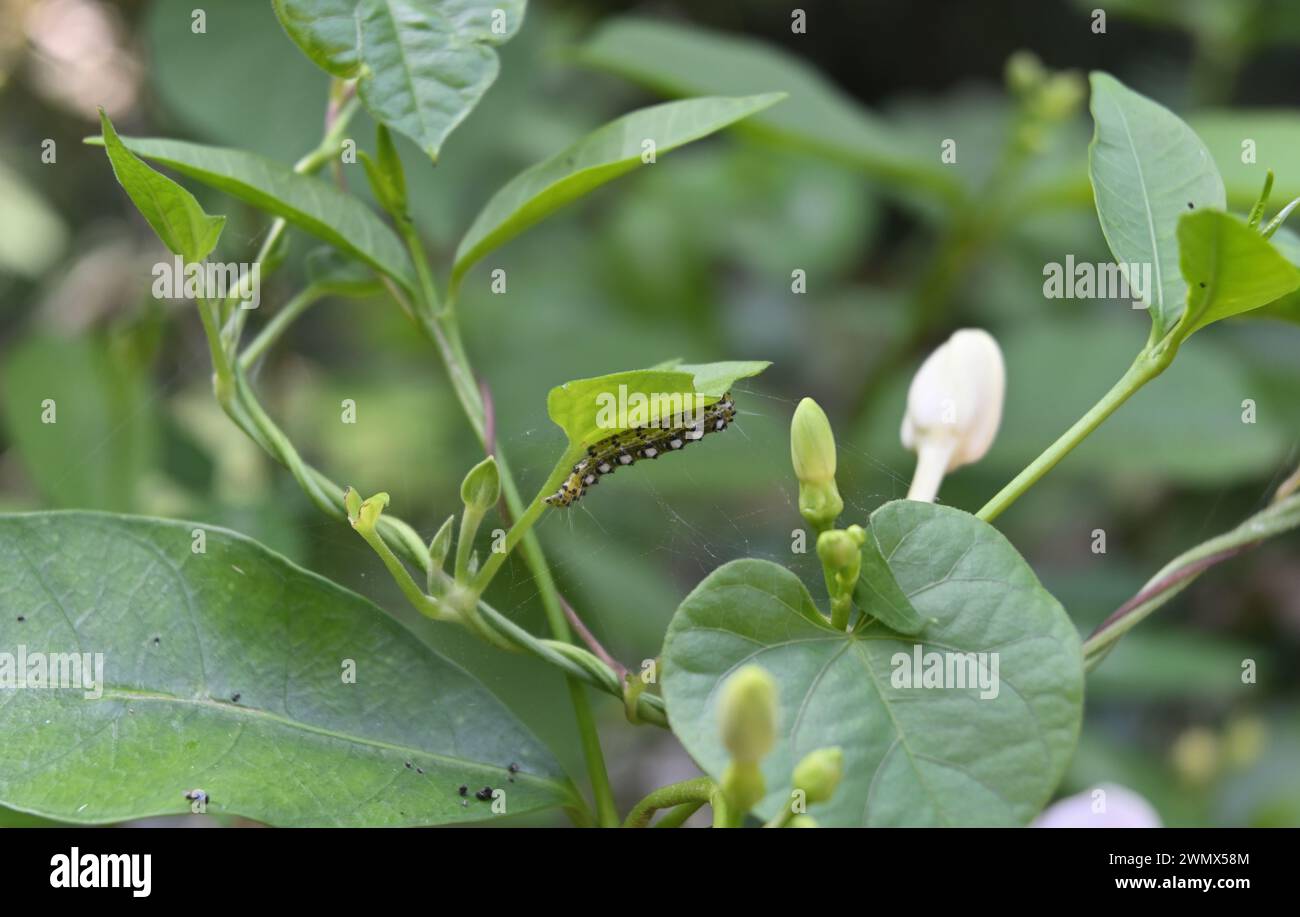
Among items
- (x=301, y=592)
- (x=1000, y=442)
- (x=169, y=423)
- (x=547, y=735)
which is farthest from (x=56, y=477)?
(x=1000, y=442)

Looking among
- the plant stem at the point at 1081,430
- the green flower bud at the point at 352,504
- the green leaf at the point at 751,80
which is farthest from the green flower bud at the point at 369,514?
the green leaf at the point at 751,80

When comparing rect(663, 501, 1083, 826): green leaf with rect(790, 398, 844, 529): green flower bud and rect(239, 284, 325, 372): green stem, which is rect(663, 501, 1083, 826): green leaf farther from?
rect(239, 284, 325, 372): green stem

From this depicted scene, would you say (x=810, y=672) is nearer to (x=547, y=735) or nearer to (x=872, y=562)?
(x=872, y=562)

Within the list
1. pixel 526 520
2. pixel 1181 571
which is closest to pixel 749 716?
pixel 526 520

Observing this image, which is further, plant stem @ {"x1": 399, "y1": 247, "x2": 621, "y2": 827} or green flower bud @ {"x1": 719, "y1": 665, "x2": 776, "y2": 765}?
plant stem @ {"x1": 399, "y1": 247, "x2": 621, "y2": 827}

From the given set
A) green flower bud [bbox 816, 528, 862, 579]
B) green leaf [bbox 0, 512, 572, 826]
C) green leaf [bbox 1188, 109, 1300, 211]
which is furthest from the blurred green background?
green flower bud [bbox 816, 528, 862, 579]

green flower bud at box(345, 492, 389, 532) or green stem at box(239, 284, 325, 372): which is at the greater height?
green stem at box(239, 284, 325, 372)

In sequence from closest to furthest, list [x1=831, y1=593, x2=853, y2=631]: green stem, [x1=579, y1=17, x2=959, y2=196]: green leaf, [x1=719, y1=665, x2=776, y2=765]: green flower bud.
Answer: [x1=719, y1=665, x2=776, y2=765]: green flower bud → [x1=831, y1=593, x2=853, y2=631]: green stem → [x1=579, y1=17, x2=959, y2=196]: green leaf
